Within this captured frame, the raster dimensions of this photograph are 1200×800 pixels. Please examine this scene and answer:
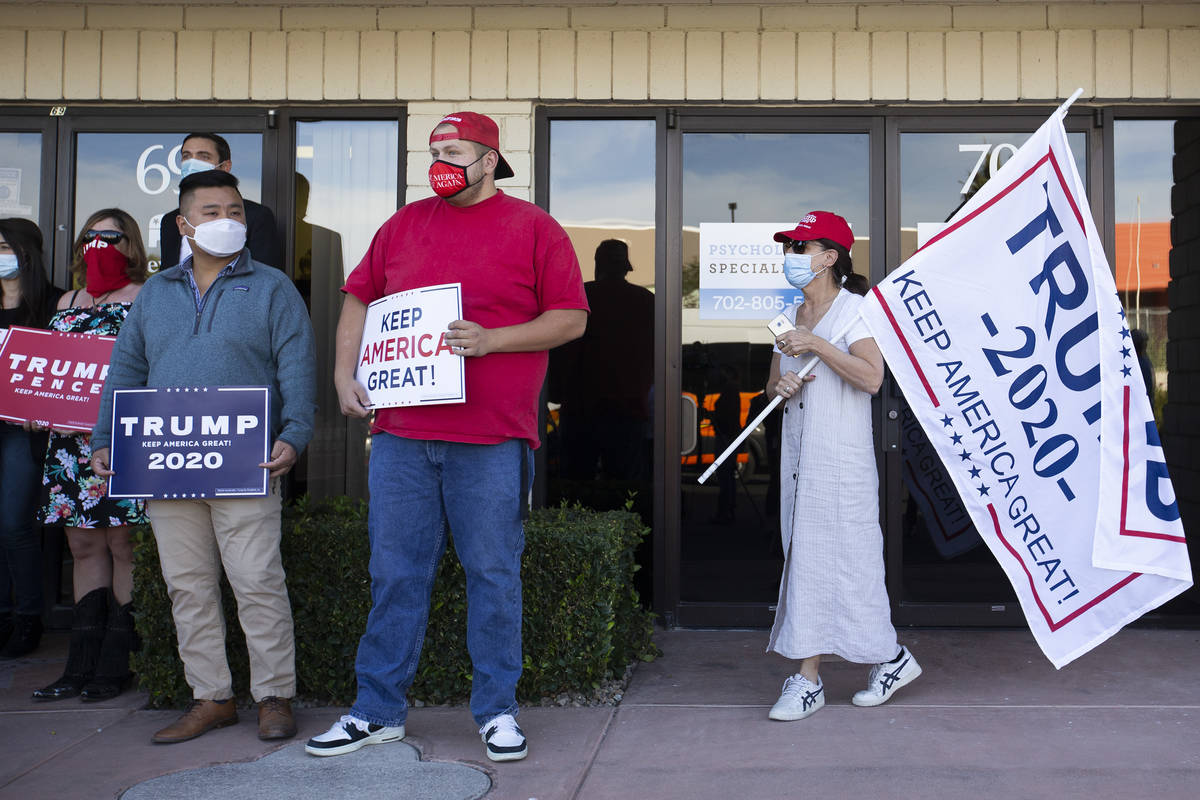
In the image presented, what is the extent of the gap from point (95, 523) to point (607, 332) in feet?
8.16

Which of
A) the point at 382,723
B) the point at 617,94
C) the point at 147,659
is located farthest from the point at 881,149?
the point at 147,659

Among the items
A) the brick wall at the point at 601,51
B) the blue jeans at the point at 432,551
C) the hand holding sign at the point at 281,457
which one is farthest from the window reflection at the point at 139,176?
the blue jeans at the point at 432,551

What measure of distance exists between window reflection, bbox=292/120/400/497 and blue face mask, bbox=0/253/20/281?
1.26 m

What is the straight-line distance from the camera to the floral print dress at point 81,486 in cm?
450

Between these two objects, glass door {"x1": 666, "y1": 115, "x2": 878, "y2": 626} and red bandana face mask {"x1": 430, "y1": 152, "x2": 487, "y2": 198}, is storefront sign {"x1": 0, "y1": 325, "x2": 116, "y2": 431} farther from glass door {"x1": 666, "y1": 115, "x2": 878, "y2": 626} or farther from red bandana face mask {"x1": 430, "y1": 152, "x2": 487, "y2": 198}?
glass door {"x1": 666, "y1": 115, "x2": 878, "y2": 626}

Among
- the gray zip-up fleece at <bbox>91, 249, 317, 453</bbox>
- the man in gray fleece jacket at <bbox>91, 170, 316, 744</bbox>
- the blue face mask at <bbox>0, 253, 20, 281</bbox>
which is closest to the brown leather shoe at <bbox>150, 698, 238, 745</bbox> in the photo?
the man in gray fleece jacket at <bbox>91, 170, 316, 744</bbox>

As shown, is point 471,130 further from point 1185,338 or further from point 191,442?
point 1185,338

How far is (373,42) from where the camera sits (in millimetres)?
5516

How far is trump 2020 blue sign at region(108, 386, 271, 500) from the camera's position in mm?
3861

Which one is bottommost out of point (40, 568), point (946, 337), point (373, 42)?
point (40, 568)

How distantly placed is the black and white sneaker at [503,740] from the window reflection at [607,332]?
1.97 metres

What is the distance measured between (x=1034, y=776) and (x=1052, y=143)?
7.45 ft

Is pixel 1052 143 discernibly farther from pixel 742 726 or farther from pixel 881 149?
pixel 742 726

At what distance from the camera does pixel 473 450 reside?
3689mm
